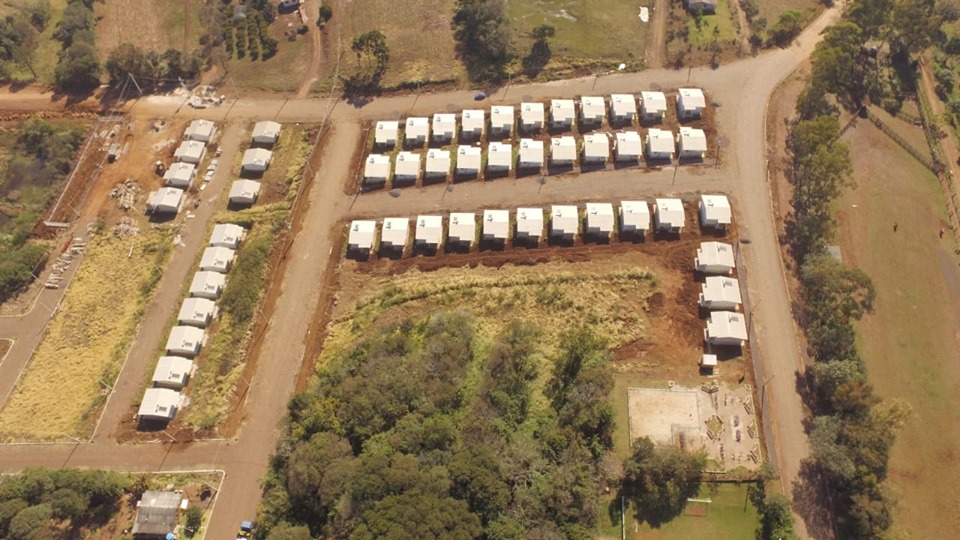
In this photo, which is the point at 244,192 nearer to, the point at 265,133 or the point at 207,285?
the point at 265,133

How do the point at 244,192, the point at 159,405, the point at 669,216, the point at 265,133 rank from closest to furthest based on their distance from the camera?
1. the point at 159,405
2. the point at 669,216
3. the point at 244,192
4. the point at 265,133

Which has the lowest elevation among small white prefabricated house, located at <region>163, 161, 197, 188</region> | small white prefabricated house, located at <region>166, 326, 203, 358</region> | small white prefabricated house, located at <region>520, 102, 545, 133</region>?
small white prefabricated house, located at <region>166, 326, 203, 358</region>

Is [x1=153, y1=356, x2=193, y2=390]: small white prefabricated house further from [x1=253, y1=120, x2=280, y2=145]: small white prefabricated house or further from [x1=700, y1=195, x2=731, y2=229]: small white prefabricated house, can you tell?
[x1=700, y1=195, x2=731, y2=229]: small white prefabricated house

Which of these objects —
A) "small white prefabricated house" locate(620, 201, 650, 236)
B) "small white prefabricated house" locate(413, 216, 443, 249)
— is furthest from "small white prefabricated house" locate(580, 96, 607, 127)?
"small white prefabricated house" locate(413, 216, 443, 249)

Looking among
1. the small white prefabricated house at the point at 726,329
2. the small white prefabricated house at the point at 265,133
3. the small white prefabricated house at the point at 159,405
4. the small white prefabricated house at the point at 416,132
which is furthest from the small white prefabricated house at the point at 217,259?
the small white prefabricated house at the point at 726,329

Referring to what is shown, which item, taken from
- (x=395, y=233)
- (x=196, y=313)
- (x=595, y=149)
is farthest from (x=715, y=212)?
(x=196, y=313)

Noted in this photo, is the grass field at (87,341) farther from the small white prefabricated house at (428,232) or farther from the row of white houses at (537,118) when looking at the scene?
the row of white houses at (537,118)
